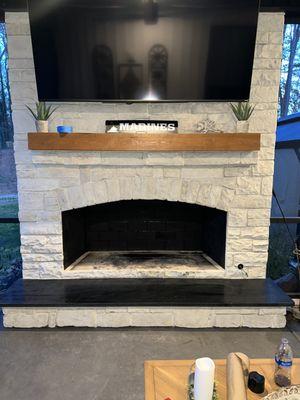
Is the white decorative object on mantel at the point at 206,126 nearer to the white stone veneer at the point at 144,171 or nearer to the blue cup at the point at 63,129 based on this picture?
the white stone veneer at the point at 144,171

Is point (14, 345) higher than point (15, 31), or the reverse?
point (15, 31)

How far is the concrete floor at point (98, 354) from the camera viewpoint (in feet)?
5.29

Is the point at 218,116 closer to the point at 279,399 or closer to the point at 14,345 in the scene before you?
the point at 279,399

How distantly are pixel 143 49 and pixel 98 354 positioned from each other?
6.82 feet

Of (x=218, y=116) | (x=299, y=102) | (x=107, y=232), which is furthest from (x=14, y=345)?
(x=299, y=102)

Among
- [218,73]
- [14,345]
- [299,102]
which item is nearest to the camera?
[14,345]

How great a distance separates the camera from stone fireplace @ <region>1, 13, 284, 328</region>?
7.43ft

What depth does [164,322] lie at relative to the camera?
7.10ft

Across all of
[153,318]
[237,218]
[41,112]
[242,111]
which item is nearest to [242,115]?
[242,111]

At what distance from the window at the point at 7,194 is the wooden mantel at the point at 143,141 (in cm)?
67

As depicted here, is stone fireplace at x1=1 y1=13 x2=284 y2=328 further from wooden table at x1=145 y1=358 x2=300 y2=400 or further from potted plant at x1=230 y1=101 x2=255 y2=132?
wooden table at x1=145 y1=358 x2=300 y2=400

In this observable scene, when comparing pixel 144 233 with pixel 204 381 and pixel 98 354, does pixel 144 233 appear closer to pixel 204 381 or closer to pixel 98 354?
pixel 98 354

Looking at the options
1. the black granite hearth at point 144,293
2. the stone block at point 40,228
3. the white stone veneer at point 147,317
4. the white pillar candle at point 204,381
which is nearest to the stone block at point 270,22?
the black granite hearth at point 144,293

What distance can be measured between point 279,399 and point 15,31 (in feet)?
8.74
